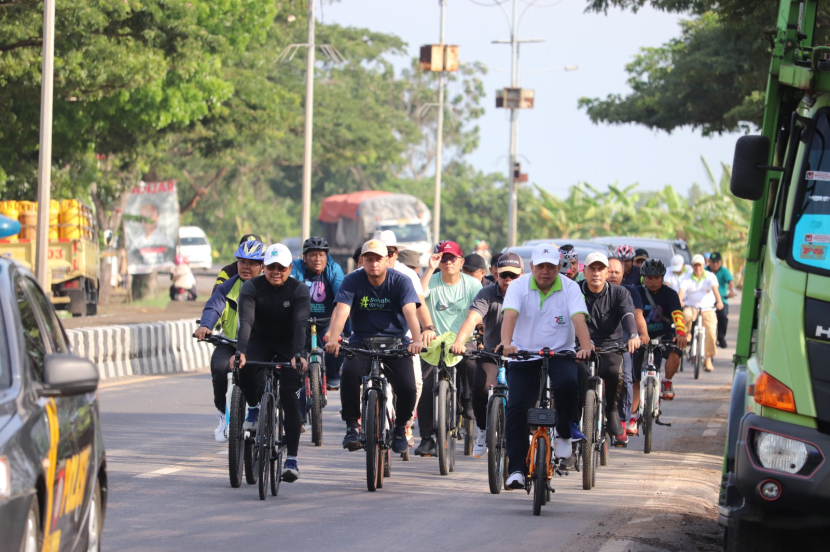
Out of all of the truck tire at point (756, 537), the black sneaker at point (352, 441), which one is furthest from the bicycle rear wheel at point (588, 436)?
the truck tire at point (756, 537)

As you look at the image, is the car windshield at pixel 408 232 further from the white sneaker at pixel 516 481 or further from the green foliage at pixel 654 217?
the white sneaker at pixel 516 481

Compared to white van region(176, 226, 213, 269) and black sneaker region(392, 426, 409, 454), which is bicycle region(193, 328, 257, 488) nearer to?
black sneaker region(392, 426, 409, 454)

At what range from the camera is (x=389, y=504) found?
9.08m

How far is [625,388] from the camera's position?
470 inches

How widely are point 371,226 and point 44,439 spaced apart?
152 feet

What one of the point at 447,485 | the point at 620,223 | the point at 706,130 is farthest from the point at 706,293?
the point at 620,223

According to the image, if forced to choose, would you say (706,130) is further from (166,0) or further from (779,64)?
(779,64)

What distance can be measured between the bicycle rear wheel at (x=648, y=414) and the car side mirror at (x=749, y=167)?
5846 millimetres

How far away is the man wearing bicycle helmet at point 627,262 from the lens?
1511 cm

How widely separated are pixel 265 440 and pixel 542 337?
207 centimetres

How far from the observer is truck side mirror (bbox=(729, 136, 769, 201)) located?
675 centimetres

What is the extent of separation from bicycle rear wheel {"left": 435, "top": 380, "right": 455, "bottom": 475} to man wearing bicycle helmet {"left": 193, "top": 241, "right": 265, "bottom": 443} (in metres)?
1.70

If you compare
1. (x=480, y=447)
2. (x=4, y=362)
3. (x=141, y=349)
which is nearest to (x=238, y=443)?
(x=480, y=447)

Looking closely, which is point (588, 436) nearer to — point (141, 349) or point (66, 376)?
point (66, 376)
